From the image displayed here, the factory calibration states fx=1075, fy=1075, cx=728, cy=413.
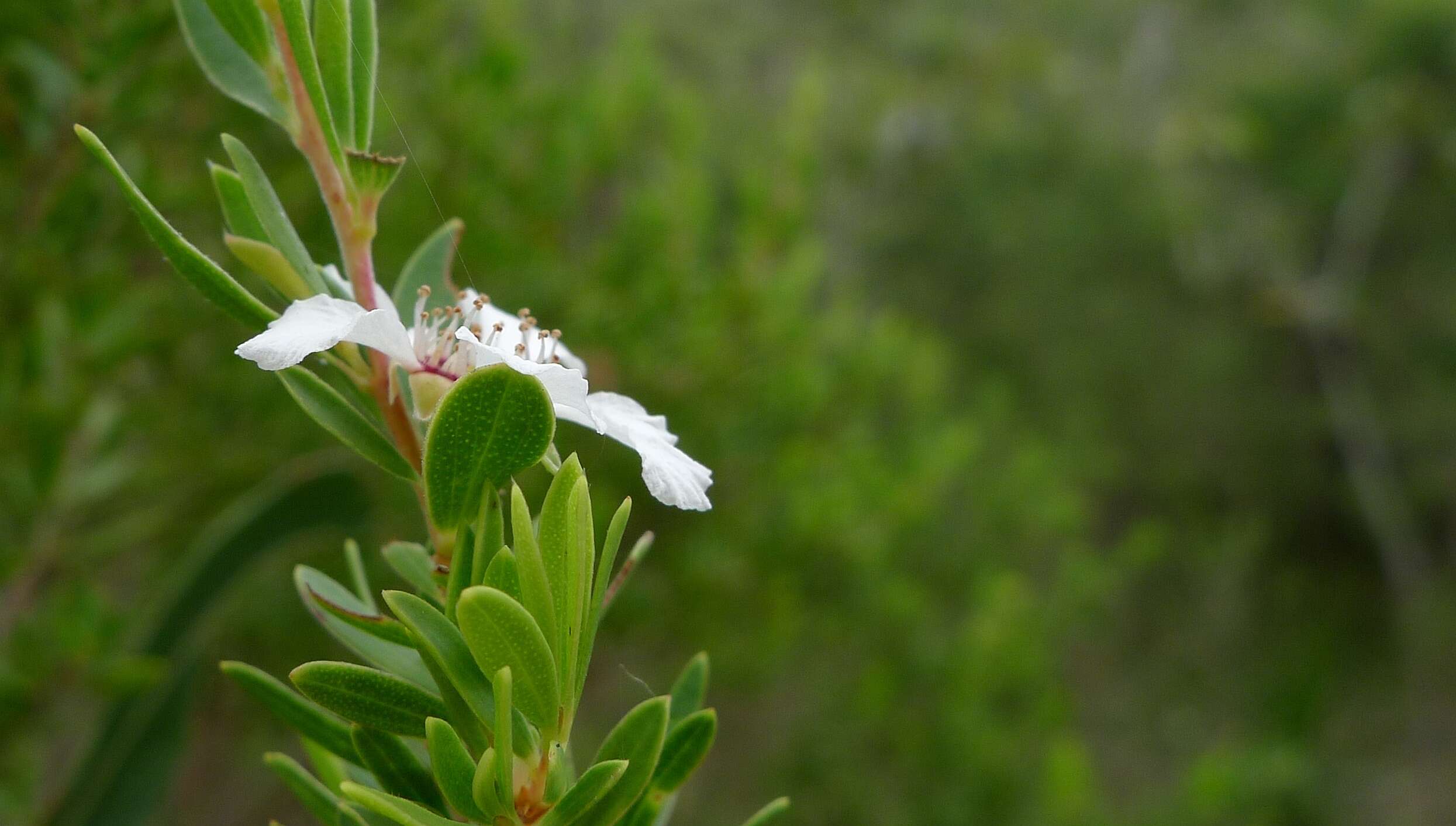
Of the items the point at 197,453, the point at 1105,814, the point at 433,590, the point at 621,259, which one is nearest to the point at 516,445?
the point at 433,590

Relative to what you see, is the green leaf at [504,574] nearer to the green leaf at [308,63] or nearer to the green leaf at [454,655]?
the green leaf at [454,655]

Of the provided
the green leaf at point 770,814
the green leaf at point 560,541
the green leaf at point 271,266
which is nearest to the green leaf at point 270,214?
the green leaf at point 271,266

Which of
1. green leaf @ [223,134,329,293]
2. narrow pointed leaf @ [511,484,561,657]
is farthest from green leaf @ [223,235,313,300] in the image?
narrow pointed leaf @ [511,484,561,657]

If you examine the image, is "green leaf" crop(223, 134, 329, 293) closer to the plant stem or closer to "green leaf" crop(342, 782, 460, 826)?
the plant stem

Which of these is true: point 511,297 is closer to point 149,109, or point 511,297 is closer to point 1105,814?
point 149,109

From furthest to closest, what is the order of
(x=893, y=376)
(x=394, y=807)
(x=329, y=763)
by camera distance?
(x=893, y=376), (x=329, y=763), (x=394, y=807)

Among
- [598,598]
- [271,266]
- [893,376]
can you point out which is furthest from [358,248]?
[893,376]

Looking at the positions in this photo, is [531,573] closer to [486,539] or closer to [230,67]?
[486,539]
